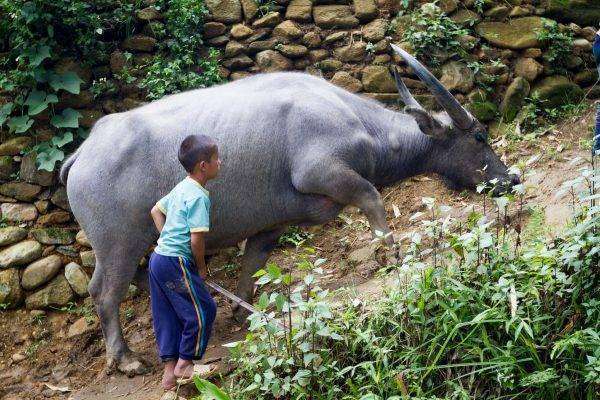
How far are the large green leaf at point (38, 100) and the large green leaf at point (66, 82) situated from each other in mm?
113

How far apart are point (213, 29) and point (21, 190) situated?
2.72m

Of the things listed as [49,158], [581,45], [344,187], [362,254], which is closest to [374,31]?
[581,45]

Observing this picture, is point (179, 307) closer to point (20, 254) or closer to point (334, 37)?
point (20, 254)

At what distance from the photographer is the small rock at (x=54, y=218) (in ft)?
24.3

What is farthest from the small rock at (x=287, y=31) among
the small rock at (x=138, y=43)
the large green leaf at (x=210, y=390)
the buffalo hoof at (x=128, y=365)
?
the large green leaf at (x=210, y=390)

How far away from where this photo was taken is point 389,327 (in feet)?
14.7

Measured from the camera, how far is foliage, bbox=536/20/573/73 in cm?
874

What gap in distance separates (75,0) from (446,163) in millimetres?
4141

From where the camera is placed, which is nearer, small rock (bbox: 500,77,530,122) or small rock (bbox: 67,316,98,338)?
small rock (bbox: 67,316,98,338)

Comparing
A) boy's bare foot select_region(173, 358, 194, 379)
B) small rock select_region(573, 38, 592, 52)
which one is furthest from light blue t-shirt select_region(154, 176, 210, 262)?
small rock select_region(573, 38, 592, 52)

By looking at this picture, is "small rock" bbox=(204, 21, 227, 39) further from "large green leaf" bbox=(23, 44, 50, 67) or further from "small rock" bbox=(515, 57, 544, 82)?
"small rock" bbox=(515, 57, 544, 82)

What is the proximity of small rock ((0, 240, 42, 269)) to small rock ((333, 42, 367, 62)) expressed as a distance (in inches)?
152

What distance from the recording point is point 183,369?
16.2 ft

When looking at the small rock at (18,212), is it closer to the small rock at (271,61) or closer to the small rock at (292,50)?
the small rock at (271,61)
